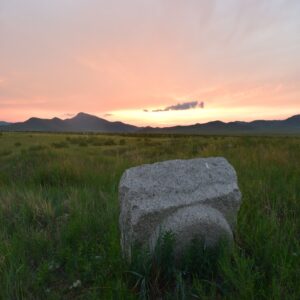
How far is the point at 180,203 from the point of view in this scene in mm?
2770

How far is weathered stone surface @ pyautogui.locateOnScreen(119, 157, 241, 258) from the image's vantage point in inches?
106

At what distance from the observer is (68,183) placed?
6.56 meters

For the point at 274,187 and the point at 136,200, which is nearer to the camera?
the point at 136,200

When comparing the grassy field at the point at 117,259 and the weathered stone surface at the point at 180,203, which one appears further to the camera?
the weathered stone surface at the point at 180,203

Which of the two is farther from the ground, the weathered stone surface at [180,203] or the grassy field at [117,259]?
the weathered stone surface at [180,203]

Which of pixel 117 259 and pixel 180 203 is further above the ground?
pixel 180 203

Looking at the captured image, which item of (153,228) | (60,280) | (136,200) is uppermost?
(136,200)

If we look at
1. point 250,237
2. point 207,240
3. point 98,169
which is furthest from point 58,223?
point 98,169

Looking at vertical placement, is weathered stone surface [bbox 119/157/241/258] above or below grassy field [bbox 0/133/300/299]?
above

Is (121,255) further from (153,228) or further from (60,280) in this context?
(60,280)

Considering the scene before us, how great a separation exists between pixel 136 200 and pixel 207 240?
69 centimetres

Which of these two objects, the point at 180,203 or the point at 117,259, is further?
the point at 180,203

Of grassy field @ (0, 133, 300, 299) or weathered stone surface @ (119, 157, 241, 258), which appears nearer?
grassy field @ (0, 133, 300, 299)

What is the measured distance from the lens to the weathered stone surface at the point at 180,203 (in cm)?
270
